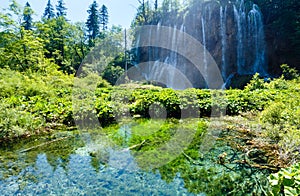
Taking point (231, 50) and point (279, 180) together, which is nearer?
point (279, 180)

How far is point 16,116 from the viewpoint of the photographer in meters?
6.04

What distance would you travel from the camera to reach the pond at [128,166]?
3490 mm

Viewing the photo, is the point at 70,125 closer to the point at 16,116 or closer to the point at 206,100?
the point at 16,116

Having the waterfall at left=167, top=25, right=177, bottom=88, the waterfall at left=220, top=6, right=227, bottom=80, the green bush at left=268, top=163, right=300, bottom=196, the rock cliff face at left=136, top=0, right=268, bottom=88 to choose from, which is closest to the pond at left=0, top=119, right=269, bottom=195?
the green bush at left=268, top=163, right=300, bottom=196

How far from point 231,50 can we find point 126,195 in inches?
770

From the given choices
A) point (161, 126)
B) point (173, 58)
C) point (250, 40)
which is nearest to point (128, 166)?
point (161, 126)

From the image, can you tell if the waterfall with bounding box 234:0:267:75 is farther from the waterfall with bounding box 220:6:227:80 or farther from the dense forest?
the dense forest

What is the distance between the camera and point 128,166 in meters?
4.26

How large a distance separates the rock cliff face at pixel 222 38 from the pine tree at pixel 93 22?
16.6m

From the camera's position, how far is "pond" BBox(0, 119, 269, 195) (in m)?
3.49

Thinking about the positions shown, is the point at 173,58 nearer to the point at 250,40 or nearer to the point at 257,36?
the point at 250,40

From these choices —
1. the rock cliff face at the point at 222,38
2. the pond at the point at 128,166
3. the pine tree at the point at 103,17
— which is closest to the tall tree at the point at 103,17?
the pine tree at the point at 103,17

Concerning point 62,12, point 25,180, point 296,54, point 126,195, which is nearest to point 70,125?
point 25,180

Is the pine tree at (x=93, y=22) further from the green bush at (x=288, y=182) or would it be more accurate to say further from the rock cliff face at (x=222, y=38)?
the green bush at (x=288, y=182)
